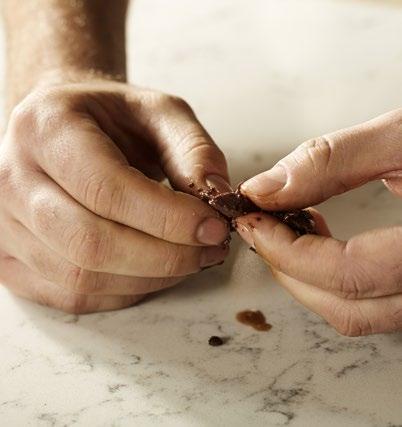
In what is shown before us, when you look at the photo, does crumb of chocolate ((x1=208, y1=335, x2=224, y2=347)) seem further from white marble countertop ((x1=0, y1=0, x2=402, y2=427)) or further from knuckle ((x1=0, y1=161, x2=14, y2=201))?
knuckle ((x1=0, y1=161, x2=14, y2=201))

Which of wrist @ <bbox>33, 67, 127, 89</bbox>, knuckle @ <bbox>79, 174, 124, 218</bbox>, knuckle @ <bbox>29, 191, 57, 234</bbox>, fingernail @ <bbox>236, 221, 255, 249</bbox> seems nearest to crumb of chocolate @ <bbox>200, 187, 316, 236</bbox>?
fingernail @ <bbox>236, 221, 255, 249</bbox>

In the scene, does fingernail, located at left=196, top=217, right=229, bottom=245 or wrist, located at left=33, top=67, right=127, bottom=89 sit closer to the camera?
fingernail, located at left=196, top=217, right=229, bottom=245

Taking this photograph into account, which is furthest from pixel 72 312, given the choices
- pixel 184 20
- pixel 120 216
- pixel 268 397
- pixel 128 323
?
pixel 184 20

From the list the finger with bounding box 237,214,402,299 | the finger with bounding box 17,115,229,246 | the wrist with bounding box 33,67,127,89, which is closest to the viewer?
the finger with bounding box 237,214,402,299

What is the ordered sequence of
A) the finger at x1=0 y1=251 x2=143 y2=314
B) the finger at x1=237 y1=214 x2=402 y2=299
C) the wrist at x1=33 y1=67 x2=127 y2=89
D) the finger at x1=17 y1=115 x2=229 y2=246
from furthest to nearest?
the wrist at x1=33 y1=67 x2=127 y2=89 < the finger at x1=0 y1=251 x2=143 y2=314 < the finger at x1=17 y1=115 x2=229 y2=246 < the finger at x1=237 y1=214 x2=402 y2=299

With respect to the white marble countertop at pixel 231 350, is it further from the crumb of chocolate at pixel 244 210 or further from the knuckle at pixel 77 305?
the crumb of chocolate at pixel 244 210

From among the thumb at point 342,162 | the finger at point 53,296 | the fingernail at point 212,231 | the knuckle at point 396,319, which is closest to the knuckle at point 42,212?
the finger at point 53,296
